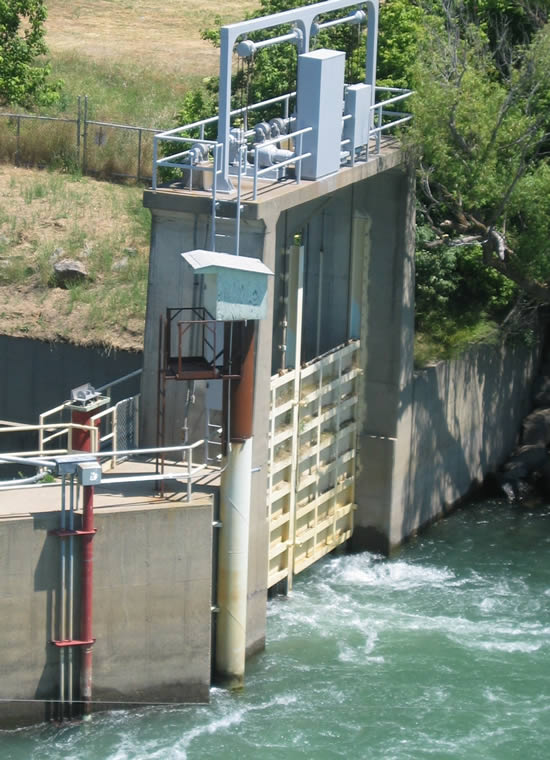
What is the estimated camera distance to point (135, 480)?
60.5 feet

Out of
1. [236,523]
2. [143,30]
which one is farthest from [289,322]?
[143,30]

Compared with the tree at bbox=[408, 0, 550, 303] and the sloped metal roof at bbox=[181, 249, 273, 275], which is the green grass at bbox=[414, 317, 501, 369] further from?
the sloped metal roof at bbox=[181, 249, 273, 275]

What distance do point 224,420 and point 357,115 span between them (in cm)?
629

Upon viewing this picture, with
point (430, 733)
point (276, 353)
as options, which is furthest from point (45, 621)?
point (276, 353)

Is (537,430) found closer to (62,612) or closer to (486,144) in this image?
(486,144)

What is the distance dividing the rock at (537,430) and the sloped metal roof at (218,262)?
46.4ft

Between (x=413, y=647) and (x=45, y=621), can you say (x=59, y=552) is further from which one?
(x=413, y=647)

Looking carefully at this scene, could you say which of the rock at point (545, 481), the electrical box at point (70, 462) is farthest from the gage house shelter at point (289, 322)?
the rock at point (545, 481)

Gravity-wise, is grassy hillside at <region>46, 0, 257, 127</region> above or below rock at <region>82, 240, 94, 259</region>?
above

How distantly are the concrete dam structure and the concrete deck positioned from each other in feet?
0.15

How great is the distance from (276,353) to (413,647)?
5.28 m

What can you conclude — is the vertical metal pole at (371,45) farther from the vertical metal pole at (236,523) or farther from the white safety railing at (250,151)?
the vertical metal pole at (236,523)

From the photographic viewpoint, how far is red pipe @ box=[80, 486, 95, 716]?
17781 millimetres

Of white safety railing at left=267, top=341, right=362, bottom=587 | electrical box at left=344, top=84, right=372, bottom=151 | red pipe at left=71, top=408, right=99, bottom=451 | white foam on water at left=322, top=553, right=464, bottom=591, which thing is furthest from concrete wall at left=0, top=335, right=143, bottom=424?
red pipe at left=71, top=408, right=99, bottom=451
